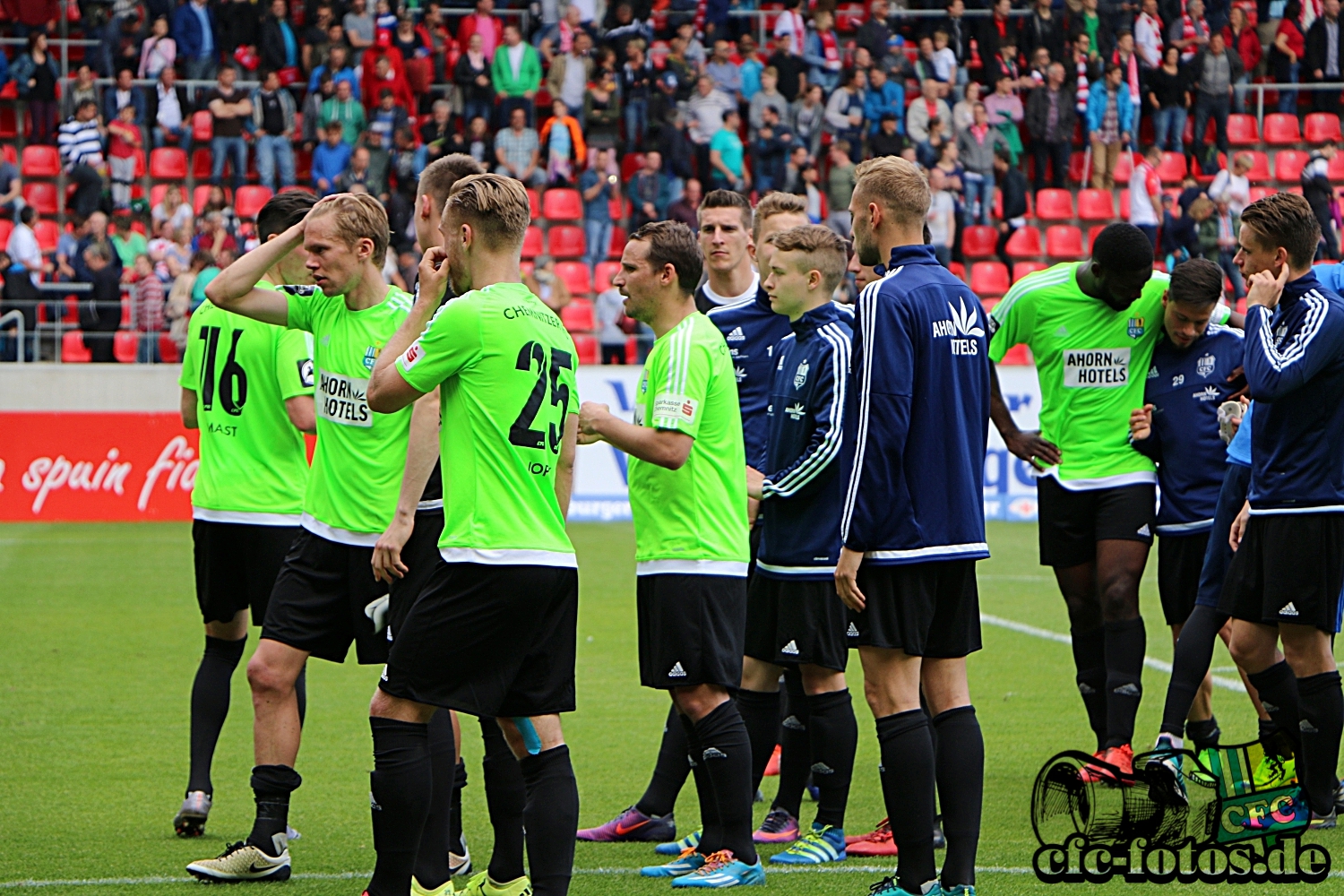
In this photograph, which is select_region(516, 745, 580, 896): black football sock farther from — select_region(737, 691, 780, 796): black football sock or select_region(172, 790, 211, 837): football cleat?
select_region(172, 790, 211, 837): football cleat

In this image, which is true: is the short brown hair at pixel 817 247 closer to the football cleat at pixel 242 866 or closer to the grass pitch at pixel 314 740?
the grass pitch at pixel 314 740

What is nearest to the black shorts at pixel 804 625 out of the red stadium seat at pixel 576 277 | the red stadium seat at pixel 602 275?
the red stadium seat at pixel 602 275

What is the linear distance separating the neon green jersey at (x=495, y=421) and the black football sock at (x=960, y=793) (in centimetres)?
131

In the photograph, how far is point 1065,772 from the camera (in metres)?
5.63

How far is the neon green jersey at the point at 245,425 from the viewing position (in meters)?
6.01

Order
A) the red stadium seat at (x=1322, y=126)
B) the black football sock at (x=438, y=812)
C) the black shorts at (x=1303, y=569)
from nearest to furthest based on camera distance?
the black football sock at (x=438, y=812) → the black shorts at (x=1303, y=569) → the red stadium seat at (x=1322, y=126)

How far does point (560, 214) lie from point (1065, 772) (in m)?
18.1

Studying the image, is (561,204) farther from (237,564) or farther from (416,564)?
(416,564)

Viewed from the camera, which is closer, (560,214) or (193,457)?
(193,457)

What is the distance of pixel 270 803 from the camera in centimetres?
526

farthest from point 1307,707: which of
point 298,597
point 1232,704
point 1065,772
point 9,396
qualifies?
point 9,396

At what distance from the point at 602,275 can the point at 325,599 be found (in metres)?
16.7

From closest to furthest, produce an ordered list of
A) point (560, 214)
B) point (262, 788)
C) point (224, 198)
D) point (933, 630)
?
point (933, 630) → point (262, 788) → point (224, 198) → point (560, 214)

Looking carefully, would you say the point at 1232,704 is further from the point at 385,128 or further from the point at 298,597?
the point at 385,128
